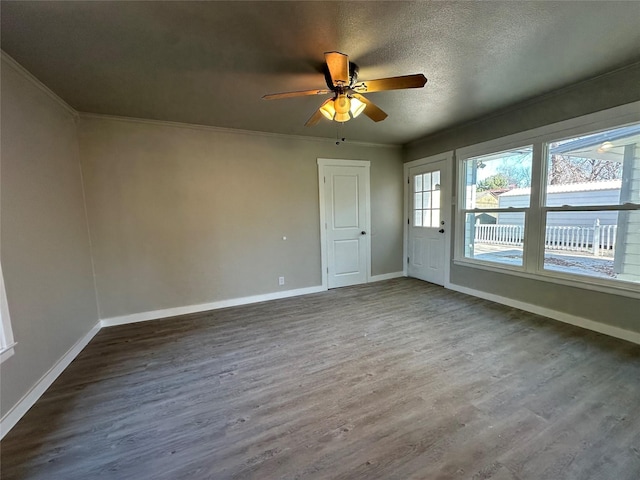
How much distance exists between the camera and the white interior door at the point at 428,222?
14.4 ft

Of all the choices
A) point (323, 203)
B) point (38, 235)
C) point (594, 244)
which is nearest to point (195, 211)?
point (38, 235)

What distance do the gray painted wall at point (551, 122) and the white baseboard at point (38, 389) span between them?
4.90 m

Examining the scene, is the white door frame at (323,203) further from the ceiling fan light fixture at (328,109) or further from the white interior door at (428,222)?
the ceiling fan light fixture at (328,109)

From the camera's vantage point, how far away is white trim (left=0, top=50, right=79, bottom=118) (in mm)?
1932

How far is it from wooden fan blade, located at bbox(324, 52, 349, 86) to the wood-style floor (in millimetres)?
2334

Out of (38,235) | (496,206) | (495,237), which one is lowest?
(495,237)

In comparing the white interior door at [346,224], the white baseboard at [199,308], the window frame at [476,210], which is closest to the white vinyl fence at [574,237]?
the window frame at [476,210]

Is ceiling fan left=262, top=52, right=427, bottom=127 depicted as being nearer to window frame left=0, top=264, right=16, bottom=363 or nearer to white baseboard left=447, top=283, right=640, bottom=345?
window frame left=0, top=264, right=16, bottom=363

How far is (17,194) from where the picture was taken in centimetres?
194

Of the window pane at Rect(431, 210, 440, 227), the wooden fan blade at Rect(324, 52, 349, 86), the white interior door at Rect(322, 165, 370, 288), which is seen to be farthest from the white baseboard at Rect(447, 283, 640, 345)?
the wooden fan blade at Rect(324, 52, 349, 86)

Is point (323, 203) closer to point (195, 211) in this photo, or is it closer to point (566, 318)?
point (195, 211)

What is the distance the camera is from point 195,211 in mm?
3605

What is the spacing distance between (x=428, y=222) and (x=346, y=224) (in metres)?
1.48

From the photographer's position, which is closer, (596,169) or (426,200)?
(596,169)
